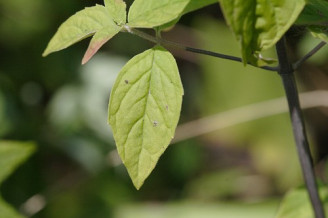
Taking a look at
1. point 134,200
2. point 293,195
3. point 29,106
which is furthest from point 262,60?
point 29,106

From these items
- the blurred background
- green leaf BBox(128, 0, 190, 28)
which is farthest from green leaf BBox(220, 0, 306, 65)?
the blurred background

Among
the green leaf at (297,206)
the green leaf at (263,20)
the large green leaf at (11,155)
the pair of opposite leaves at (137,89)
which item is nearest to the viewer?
the green leaf at (263,20)

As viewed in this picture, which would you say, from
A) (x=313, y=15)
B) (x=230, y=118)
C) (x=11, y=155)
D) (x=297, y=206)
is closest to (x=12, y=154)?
(x=11, y=155)

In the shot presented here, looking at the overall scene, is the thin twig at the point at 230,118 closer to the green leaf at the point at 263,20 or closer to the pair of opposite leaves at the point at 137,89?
the pair of opposite leaves at the point at 137,89

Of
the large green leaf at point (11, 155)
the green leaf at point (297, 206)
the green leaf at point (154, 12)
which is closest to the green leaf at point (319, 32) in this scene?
the green leaf at point (154, 12)

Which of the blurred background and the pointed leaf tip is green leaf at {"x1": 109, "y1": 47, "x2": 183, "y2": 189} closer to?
the pointed leaf tip

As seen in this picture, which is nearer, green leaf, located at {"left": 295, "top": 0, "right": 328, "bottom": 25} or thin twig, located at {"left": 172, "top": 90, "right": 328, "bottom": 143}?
green leaf, located at {"left": 295, "top": 0, "right": 328, "bottom": 25}

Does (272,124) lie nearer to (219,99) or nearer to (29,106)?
(219,99)
